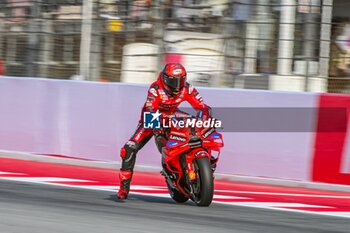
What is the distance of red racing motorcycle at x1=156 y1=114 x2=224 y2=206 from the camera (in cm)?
798

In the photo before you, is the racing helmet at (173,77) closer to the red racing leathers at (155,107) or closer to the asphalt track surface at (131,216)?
the red racing leathers at (155,107)

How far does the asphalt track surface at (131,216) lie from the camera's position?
6.84 m

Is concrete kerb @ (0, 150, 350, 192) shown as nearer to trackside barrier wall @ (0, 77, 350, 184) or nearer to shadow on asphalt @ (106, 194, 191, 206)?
trackside barrier wall @ (0, 77, 350, 184)

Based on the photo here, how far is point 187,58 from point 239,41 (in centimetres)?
92

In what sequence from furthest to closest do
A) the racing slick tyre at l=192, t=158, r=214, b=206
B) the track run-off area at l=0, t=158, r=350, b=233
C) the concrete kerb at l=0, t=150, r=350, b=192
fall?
the concrete kerb at l=0, t=150, r=350, b=192
the racing slick tyre at l=192, t=158, r=214, b=206
the track run-off area at l=0, t=158, r=350, b=233

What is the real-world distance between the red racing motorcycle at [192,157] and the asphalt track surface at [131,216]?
0.20 meters

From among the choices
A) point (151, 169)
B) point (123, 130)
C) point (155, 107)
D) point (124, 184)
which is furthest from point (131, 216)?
point (123, 130)

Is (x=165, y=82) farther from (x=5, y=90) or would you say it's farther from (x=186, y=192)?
(x=5, y=90)

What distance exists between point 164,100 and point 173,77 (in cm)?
29

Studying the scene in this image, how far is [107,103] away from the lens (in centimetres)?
1223

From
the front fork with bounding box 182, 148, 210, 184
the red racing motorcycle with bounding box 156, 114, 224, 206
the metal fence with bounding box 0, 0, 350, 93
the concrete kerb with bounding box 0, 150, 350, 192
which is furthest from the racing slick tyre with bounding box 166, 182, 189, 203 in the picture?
the metal fence with bounding box 0, 0, 350, 93

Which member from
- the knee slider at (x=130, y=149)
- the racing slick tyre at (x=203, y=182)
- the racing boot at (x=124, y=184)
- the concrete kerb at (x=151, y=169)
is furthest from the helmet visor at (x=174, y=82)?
the concrete kerb at (x=151, y=169)

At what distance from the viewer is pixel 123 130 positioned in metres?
12.0

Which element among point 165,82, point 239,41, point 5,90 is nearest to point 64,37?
point 5,90
